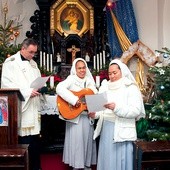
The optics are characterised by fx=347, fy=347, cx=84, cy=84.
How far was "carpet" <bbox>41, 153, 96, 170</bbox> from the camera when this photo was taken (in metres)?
5.18

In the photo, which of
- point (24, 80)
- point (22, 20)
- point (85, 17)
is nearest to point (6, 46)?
point (22, 20)

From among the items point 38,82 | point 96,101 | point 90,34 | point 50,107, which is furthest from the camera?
point 90,34

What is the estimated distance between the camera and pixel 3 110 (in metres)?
4.11

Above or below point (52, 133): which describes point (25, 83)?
above

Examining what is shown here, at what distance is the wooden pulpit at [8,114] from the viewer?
13.3 feet

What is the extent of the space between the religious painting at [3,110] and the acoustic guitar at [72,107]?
2.32ft

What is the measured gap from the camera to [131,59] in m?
6.96

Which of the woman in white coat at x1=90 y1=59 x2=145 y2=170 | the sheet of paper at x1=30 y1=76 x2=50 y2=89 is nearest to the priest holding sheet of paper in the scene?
the sheet of paper at x1=30 y1=76 x2=50 y2=89

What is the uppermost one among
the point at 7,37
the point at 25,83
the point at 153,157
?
the point at 7,37

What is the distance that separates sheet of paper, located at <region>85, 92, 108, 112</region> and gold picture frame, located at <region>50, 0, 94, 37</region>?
Answer: 119 inches

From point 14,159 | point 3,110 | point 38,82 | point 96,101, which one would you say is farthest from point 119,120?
point 3,110

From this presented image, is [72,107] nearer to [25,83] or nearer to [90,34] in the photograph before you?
[25,83]

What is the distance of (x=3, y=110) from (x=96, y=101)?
113cm

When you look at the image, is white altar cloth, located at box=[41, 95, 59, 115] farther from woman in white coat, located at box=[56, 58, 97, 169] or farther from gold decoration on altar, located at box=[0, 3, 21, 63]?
gold decoration on altar, located at box=[0, 3, 21, 63]
